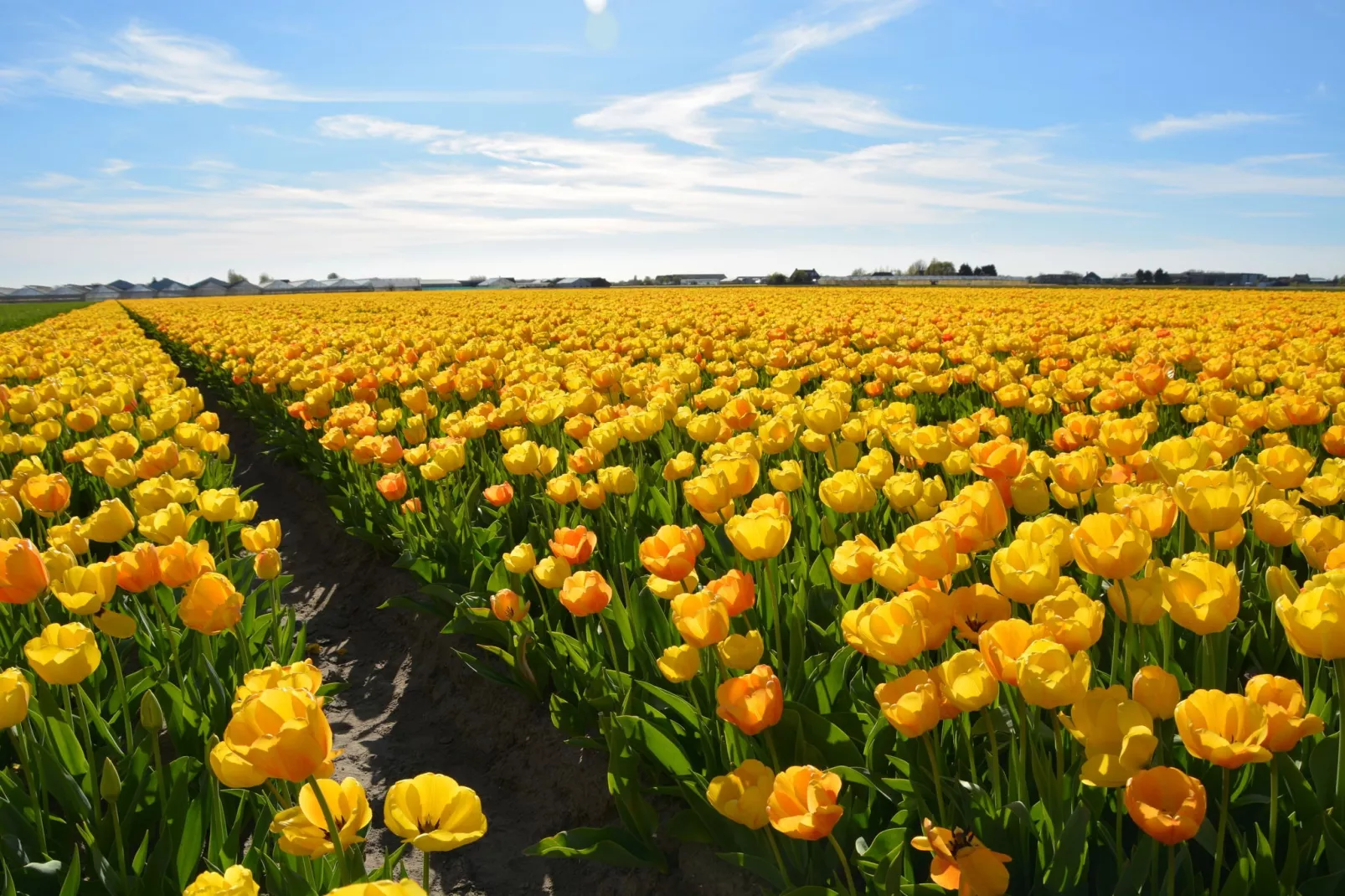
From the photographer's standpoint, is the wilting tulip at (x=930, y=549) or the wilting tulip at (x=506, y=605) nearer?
the wilting tulip at (x=930, y=549)

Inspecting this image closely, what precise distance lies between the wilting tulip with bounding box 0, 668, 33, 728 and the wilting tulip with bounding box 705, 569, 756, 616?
1571 mm

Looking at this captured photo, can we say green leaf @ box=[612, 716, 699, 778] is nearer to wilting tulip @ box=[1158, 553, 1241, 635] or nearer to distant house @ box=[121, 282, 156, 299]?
wilting tulip @ box=[1158, 553, 1241, 635]

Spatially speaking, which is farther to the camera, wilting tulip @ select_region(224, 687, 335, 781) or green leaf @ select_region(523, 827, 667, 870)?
green leaf @ select_region(523, 827, 667, 870)

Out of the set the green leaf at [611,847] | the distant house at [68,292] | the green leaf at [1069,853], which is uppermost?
the distant house at [68,292]

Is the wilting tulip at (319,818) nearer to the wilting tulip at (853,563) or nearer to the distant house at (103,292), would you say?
the wilting tulip at (853,563)

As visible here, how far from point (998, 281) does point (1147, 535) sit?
205ft

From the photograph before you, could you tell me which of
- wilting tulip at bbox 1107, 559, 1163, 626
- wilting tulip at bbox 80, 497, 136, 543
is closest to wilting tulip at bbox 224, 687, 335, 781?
wilting tulip at bbox 1107, 559, 1163, 626

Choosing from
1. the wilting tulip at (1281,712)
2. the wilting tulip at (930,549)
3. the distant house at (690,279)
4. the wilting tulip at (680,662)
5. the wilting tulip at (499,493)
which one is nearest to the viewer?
the wilting tulip at (1281,712)

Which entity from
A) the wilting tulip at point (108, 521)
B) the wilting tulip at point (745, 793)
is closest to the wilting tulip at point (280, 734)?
the wilting tulip at point (745, 793)

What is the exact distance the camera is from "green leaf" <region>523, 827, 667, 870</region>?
255 cm

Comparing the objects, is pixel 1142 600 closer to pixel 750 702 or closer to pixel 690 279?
pixel 750 702

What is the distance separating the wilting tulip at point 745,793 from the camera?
168 cm

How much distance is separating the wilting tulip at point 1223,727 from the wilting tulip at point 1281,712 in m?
0.02

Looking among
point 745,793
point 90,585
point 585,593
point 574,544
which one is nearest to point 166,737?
point 90,585
